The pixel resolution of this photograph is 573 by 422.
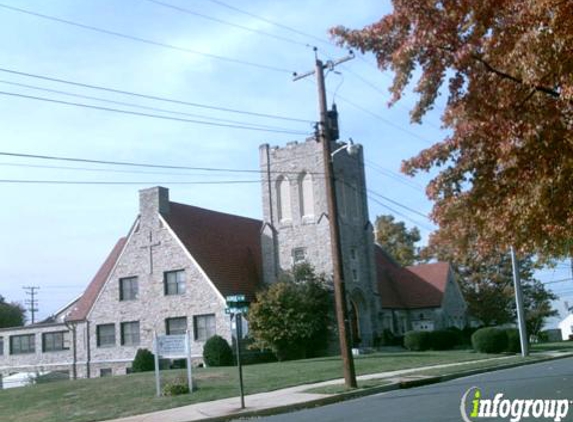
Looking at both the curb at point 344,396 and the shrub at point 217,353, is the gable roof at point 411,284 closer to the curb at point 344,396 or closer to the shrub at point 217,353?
the shrub at point 217,353

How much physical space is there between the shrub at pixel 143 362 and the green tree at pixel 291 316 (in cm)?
543

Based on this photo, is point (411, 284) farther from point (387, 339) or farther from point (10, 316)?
point (10, 316)

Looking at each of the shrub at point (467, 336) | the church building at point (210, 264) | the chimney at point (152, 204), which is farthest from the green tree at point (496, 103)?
the shrub at point (467, 336)

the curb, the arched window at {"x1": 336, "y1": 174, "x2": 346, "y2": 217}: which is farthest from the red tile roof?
the curb

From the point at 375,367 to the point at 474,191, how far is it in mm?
15893

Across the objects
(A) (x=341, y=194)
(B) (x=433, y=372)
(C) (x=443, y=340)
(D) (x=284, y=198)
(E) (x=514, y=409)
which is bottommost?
(E) (x=514, y=409)

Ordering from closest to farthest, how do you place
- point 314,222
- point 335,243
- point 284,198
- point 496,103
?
1. point 496,103
2. point 335,243
3. point 314,222
4. point 284,198

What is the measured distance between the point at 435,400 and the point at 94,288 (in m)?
35.2

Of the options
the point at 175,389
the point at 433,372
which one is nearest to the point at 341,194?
the point at 433,372

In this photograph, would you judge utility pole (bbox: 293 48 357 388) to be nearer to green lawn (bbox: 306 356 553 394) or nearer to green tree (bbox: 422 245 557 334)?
green lawn (bbox: 306 356 553 394)

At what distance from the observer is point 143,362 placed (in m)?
37.0

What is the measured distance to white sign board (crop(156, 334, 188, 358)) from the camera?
22.0 metres

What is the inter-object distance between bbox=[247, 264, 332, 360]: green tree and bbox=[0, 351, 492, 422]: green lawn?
233 inches

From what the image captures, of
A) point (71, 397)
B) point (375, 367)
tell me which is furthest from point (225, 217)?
point (71, 397)
